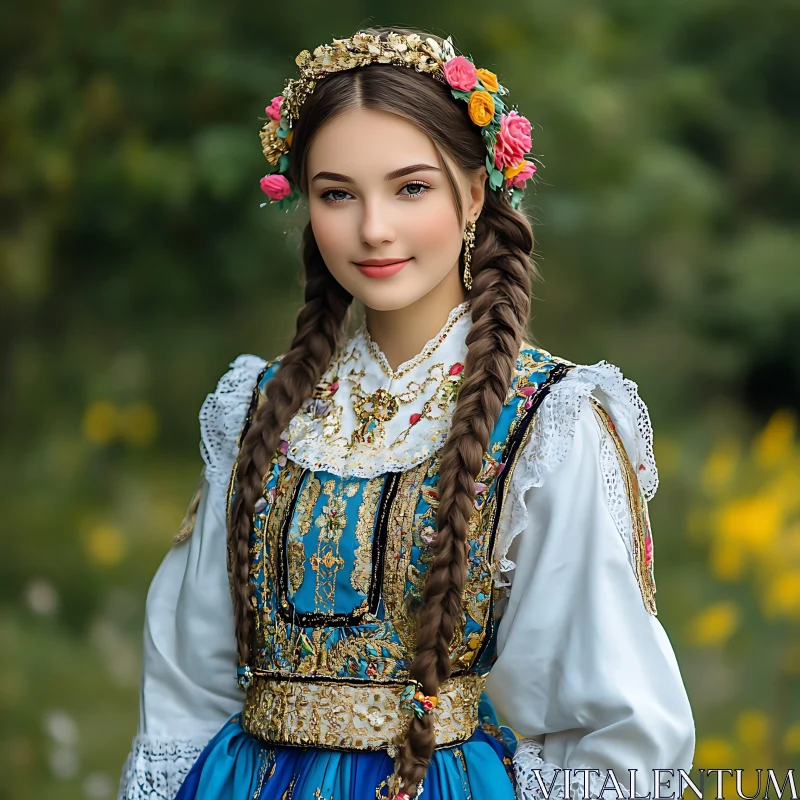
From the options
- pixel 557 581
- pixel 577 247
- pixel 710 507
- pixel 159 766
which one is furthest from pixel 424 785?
pixel 577 247

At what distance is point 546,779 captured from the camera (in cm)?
155

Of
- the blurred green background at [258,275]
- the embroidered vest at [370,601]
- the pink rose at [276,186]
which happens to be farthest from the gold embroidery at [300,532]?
the blurred green background at [258,275]

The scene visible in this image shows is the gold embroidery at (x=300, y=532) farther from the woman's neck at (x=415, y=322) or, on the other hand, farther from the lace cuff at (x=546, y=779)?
the lace cuff at (x=546, y=779)

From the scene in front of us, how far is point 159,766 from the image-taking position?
180 cm

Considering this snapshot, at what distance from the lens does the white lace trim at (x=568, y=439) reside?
1.57 m

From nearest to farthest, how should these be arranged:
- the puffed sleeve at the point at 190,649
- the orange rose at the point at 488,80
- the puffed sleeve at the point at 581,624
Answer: the puffed sleeve at the point at 581,624, the orange rose at the point at 488,80, the puffed sleeve at the point at 190,649

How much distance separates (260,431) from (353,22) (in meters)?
2.46

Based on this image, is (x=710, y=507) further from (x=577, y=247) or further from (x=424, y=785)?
(x=424, y=785)

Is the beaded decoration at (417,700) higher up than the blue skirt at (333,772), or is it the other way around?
the beaded decoration at (417,700)

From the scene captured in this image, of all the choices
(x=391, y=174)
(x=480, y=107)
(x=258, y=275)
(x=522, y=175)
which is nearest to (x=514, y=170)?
(x=522, y=175)

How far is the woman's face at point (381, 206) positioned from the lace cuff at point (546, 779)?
2.16 ft

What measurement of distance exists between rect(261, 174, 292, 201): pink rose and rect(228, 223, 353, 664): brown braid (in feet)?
0.35

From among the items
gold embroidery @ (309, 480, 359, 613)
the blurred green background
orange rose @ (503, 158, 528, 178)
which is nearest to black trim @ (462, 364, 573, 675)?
gold embroidery @ (309, 480, 359, 613)

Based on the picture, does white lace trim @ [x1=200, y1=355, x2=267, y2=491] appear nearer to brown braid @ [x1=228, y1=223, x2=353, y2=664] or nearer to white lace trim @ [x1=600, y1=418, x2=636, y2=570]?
brown braid @ [x1=228, y1=223, x2=353, y2=664]
